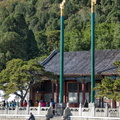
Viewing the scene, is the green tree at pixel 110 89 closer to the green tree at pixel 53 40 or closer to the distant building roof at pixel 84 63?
the distant building roof at pixel 84 63

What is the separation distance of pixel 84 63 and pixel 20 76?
825 cm

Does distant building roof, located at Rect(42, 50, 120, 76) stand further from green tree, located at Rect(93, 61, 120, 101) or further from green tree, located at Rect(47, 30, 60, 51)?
green tree, located at Rect(47, 30, 60, 51)

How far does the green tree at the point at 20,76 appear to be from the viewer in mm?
38219

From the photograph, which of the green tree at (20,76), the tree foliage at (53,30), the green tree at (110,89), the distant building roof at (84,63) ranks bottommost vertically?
the green tree at (110,89)

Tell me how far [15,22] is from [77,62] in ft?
78.2

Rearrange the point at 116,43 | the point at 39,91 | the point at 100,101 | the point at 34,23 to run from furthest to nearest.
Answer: the point at 34,23 → the point at 116,43 → the point at 39,91 → the point at 100,101

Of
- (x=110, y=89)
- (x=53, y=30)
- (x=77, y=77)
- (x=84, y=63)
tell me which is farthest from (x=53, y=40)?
(x=110, y=89)

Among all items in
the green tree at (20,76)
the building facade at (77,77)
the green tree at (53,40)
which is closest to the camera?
the green tree at (20,76)

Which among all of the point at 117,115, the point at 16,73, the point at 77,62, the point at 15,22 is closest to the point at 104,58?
the point at 77,62

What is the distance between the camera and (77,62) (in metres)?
45.1

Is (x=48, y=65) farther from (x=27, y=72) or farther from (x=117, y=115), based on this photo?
(x=117, y=115)

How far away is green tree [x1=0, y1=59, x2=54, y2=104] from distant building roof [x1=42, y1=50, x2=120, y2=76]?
3760 mm

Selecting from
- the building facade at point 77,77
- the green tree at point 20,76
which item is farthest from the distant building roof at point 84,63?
the green tree at point 20,76

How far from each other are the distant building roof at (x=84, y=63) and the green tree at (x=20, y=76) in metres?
3.76
